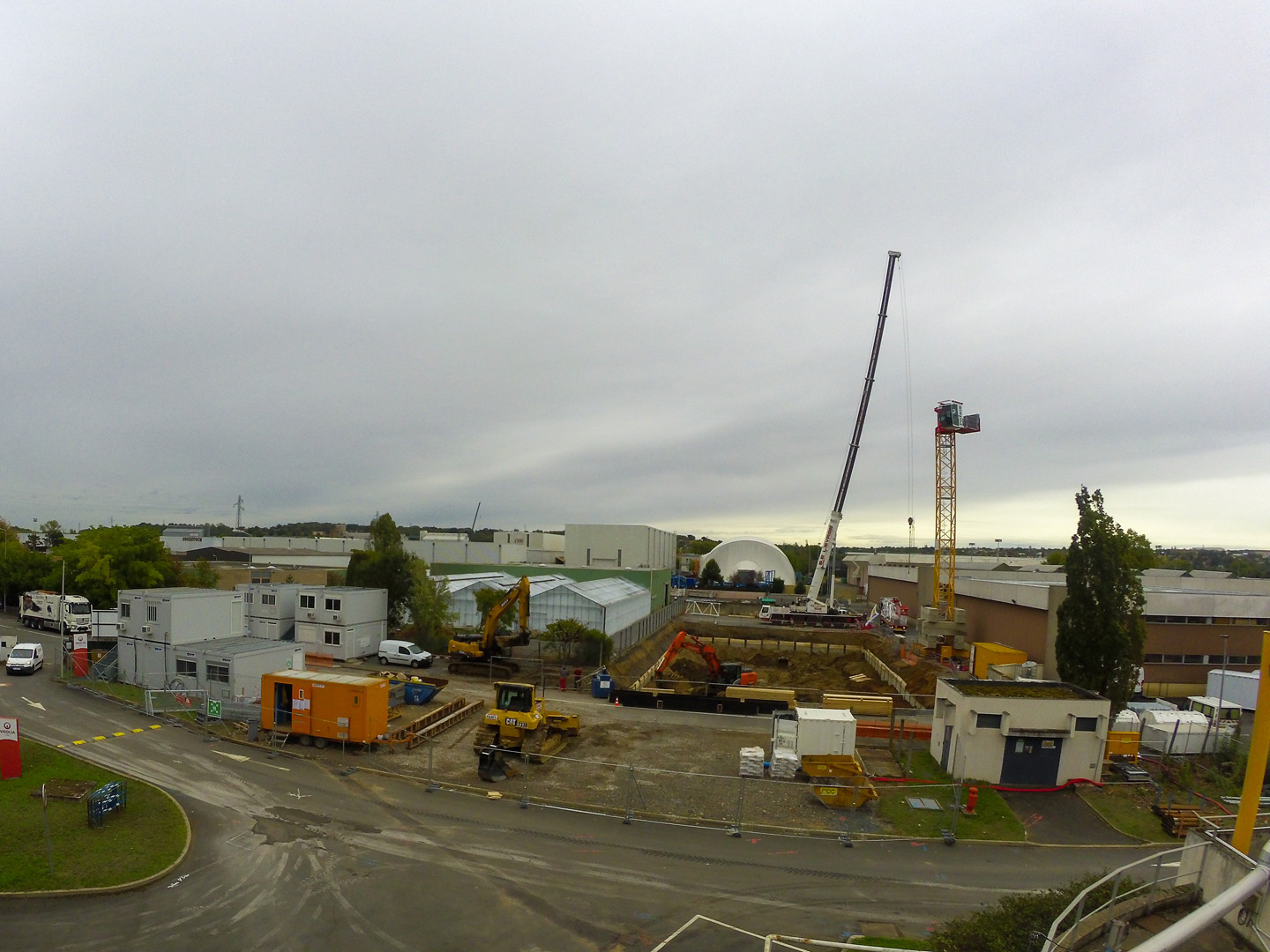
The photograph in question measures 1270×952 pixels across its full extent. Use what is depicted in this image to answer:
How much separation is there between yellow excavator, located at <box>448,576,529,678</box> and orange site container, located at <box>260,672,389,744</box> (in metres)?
12.7

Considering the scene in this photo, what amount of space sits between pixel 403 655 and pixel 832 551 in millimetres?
44668

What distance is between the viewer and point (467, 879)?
15188 mm

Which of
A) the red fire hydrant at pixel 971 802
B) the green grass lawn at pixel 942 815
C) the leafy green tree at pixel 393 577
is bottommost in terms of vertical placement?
the green grass lawn at pixel 942 815

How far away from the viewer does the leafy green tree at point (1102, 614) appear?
96.4 ft

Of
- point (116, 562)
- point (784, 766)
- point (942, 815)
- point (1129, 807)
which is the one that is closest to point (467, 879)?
point (784, 766)

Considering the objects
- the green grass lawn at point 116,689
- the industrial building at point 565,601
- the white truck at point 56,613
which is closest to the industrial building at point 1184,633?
the industrial building at point 565,601

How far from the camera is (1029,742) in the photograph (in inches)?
920

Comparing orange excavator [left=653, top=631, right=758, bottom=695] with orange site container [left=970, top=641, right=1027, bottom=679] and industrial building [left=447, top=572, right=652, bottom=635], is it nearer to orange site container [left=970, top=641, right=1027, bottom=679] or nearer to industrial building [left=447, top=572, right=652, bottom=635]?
industrial building [left=447, top=572, right=652, bottom=635]

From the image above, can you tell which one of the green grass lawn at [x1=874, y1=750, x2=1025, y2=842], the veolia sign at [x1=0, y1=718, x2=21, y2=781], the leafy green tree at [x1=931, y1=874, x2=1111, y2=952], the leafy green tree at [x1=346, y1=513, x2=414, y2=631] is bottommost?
the green grass lawn at [x1=874, y1=750, x2=1025, y2=842]

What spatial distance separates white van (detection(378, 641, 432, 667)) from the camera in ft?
130

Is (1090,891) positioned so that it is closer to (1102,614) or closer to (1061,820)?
(1061,820)

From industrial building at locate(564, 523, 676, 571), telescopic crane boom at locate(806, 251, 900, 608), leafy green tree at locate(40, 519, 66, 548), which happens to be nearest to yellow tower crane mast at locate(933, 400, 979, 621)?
telescopic crane boom at locate(806, 251, 900, 608)

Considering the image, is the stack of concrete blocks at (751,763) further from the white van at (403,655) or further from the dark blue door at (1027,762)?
the white van at (403,655)

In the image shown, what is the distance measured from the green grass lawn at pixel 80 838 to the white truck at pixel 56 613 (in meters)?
27.0
